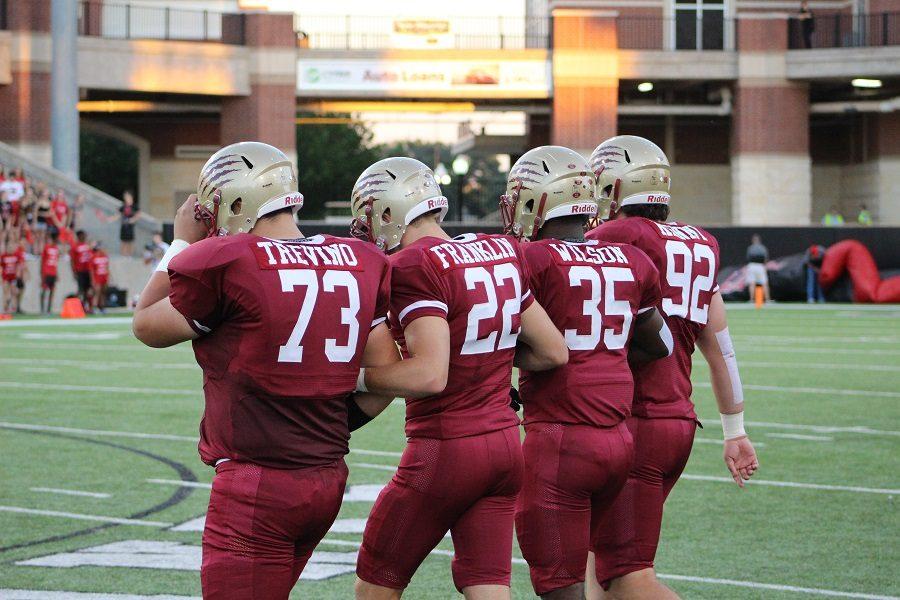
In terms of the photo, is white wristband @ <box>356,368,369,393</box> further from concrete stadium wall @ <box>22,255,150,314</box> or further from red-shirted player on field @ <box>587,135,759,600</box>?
concrete stadium wall @ <box>22,255,150,314</box>

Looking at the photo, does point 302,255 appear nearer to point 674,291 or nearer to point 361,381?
point 361,381

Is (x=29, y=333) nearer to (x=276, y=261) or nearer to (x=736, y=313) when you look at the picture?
(x=736, y=313)

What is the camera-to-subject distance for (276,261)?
11.9 feet

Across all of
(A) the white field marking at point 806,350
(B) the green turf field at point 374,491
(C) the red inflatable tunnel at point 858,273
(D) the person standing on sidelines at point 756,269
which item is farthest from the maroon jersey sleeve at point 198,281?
(C) the red inflatable tunnel at point 858,273

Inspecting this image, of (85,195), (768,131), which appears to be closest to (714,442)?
(85,195)

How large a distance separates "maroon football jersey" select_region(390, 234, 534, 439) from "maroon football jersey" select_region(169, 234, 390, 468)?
369mm

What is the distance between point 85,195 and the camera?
31812mm

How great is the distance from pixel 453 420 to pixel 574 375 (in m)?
0.58

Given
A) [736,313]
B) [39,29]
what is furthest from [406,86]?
[736,313]

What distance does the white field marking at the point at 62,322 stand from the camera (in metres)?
22.9

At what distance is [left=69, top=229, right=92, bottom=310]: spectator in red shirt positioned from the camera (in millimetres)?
25906

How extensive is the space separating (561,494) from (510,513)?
0.31 meters

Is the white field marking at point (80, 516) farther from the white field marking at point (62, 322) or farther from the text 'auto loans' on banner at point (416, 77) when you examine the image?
the text 'auto loans' on banner at point (416, 77)

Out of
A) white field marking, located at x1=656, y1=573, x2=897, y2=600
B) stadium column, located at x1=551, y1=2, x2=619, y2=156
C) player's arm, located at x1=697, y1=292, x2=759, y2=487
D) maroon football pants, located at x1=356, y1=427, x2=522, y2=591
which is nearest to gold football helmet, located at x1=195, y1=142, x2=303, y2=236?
maroon football pants, located at x1=356, y1=427, x2=522, y2=591
